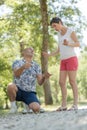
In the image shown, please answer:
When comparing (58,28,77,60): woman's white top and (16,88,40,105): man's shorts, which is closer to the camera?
(58,28,77,60): woman's white top

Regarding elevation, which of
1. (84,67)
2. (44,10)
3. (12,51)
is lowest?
(84,67)

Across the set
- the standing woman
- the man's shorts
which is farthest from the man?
the standing woman

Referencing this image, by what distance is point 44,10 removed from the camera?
70.6ft

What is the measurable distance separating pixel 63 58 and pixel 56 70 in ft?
183

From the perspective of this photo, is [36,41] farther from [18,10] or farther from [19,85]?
[19,85]

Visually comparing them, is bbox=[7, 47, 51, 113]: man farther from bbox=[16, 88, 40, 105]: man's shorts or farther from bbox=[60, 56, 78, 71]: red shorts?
bbox=[60, 56, 78, 71]: red shorts

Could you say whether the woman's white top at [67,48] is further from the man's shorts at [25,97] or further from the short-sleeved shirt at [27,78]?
the man's shorts at [25,97]

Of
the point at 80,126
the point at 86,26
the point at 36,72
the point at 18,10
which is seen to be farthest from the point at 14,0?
the point at 80,126

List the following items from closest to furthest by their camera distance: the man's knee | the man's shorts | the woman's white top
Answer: the man's knee, the woman's white top, the man's shorts

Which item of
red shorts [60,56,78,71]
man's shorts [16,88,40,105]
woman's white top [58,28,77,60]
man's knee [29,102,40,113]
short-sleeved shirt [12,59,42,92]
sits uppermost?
woman's white top [58,28,77,60]

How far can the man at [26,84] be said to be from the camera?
29.6 ft

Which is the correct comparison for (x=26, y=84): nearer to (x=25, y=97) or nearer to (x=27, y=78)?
(x=27, y=78)

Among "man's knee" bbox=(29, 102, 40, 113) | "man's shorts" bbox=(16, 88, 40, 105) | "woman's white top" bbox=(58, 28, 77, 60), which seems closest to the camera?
"man's knee" bbox=(29, 102, 40, 113)

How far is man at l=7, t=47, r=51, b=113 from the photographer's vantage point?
29.6ft
